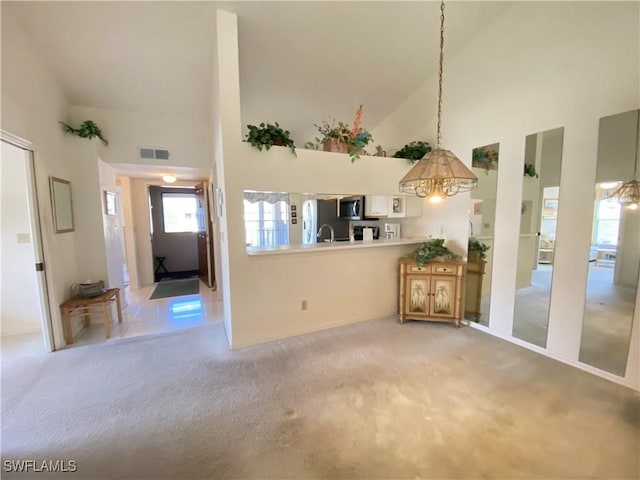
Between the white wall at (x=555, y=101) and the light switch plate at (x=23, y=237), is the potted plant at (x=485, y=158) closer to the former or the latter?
the white wall at (x=555, y=101)

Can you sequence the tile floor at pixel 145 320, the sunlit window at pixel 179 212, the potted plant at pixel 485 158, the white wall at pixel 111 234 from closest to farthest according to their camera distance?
the tile floor at pixel 145 320 → the potted plant at pixel 485 158 → the white wall at pixel 111 234 → the sunlit window at pixel 179 212

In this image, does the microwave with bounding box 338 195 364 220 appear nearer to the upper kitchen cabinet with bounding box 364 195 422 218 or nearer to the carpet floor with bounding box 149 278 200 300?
the upper kitchen cabinet with bounding box 364 195 422 218

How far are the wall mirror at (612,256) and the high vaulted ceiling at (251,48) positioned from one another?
189 centimetres

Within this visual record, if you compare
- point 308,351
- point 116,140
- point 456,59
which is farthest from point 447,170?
point 116,140

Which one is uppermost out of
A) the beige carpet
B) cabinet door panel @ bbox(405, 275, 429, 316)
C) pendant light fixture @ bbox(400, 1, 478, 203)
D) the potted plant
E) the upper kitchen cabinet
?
the potted plant

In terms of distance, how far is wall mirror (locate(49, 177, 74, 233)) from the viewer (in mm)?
2904

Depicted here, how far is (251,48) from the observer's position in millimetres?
3045

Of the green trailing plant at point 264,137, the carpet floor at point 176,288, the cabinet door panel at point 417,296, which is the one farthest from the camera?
the carpet floor at point 176,288

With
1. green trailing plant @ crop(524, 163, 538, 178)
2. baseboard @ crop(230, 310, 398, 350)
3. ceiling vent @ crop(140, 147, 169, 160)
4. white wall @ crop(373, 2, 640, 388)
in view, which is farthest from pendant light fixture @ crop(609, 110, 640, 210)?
ceiling vent @ crop(140, 147, 169, 160)

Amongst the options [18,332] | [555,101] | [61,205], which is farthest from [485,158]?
[18,332]

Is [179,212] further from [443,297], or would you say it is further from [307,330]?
[443,297]

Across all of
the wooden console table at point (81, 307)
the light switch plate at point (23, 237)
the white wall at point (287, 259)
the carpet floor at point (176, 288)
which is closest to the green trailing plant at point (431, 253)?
the white wall at point (287, 259)

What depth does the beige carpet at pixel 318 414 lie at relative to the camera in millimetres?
1565

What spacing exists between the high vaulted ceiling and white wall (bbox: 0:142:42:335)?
115 centimetres
